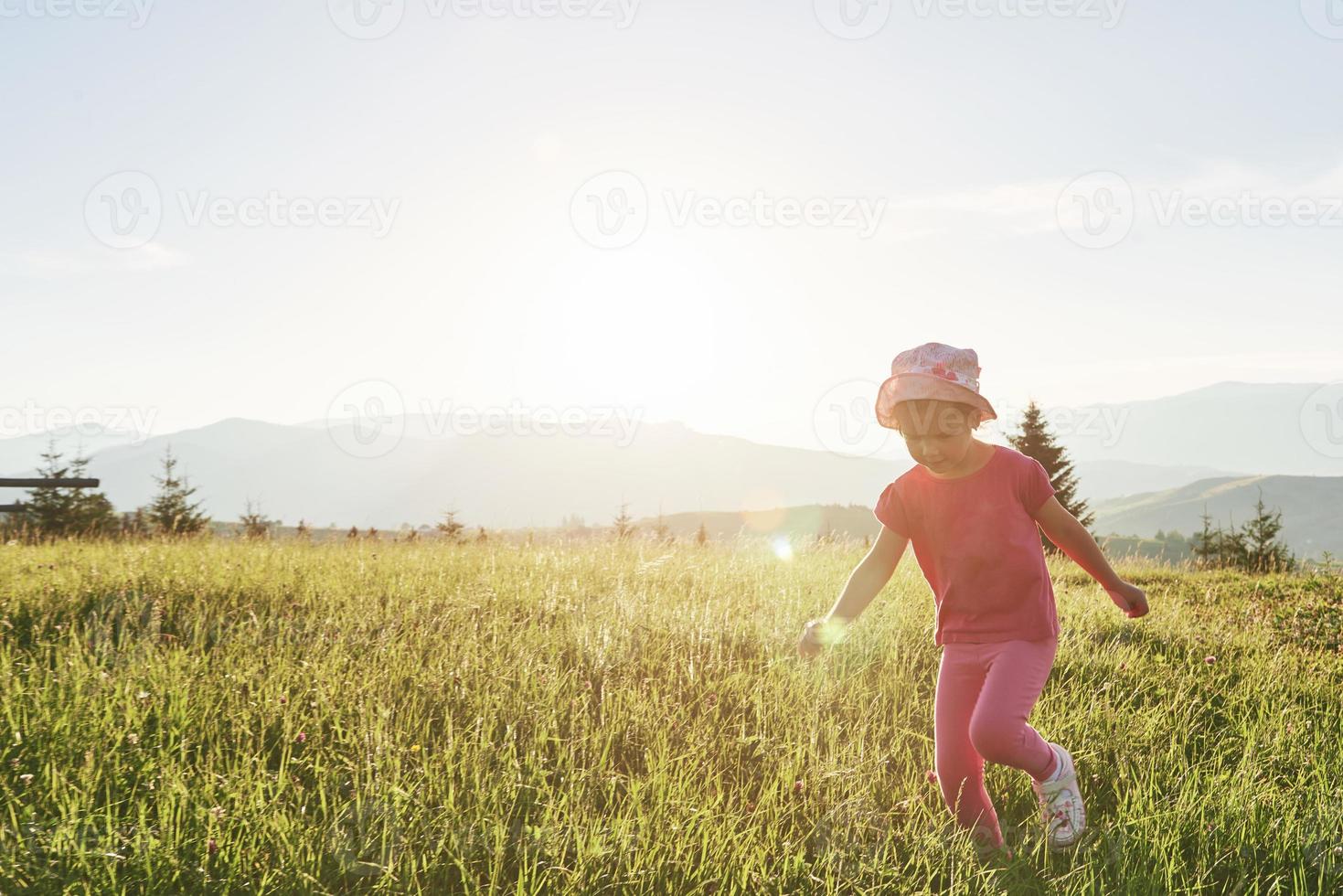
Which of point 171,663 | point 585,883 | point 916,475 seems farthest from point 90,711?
point 916,475

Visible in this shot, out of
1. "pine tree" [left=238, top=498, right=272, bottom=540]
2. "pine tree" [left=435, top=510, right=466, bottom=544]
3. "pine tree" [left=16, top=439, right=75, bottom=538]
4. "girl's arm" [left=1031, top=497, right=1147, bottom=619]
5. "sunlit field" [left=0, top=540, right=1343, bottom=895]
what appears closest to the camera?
"sunlit field" [left=0, top=540, right=1343, bottom=895]

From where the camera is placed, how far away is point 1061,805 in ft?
10.2

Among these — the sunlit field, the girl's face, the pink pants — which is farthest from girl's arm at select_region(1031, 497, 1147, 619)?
the sunlit field

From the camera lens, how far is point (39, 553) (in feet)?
25.8

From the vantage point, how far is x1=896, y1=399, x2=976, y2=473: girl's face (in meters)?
3.20

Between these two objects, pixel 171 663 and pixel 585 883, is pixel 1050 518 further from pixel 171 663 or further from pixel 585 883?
pixel 171 663

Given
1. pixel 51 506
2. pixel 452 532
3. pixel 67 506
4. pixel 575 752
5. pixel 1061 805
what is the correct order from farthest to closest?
pixel 67 506, pixel 51 506, pixel 452 532, pixel 575 752, pixel 1061 805

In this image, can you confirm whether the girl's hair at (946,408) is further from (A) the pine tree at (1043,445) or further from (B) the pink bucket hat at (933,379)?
(A) the pine tree at (1043,445)

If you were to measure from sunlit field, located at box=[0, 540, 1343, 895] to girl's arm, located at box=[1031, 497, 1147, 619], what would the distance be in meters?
0.87

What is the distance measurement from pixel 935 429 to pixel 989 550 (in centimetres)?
55

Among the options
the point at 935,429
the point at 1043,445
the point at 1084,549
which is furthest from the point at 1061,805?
the point at 1043,445

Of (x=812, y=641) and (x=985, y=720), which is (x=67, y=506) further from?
(x=985, y=720)

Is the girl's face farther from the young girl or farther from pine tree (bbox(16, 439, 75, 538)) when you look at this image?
pine tree (bbox(16, 439, 75, 538))

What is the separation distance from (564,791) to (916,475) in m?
2.02
